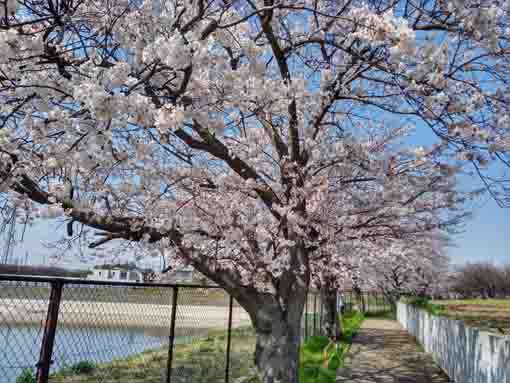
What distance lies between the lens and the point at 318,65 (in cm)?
496

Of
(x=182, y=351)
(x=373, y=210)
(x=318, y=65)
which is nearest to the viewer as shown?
(x=318, y=65)

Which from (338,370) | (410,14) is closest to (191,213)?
(410,14)

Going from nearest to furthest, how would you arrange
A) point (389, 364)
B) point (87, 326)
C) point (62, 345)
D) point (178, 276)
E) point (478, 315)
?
point (62, 345), point (87, 326), point (178, 276), point (389, 364), point (478, 315)

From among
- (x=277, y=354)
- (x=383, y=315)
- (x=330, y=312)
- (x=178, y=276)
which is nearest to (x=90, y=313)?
(x=277, y=354)

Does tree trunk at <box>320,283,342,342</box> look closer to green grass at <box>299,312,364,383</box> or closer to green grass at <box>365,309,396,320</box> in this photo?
green grass at <box>299,312,364,383</box>

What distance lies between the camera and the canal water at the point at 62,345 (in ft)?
11.5

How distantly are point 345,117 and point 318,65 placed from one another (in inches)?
56.0

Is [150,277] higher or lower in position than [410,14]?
lower

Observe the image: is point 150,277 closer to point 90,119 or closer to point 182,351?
point 90,119

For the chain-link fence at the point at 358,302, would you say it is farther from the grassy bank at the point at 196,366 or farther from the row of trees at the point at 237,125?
the row of trees at the point at 237,125

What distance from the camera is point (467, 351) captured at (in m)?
6.96

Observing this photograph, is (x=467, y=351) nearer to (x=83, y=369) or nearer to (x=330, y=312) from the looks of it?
(x=83, y=369)

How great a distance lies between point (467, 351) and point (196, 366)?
5.05 meters

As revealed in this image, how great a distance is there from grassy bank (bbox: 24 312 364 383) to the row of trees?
8.09ft
